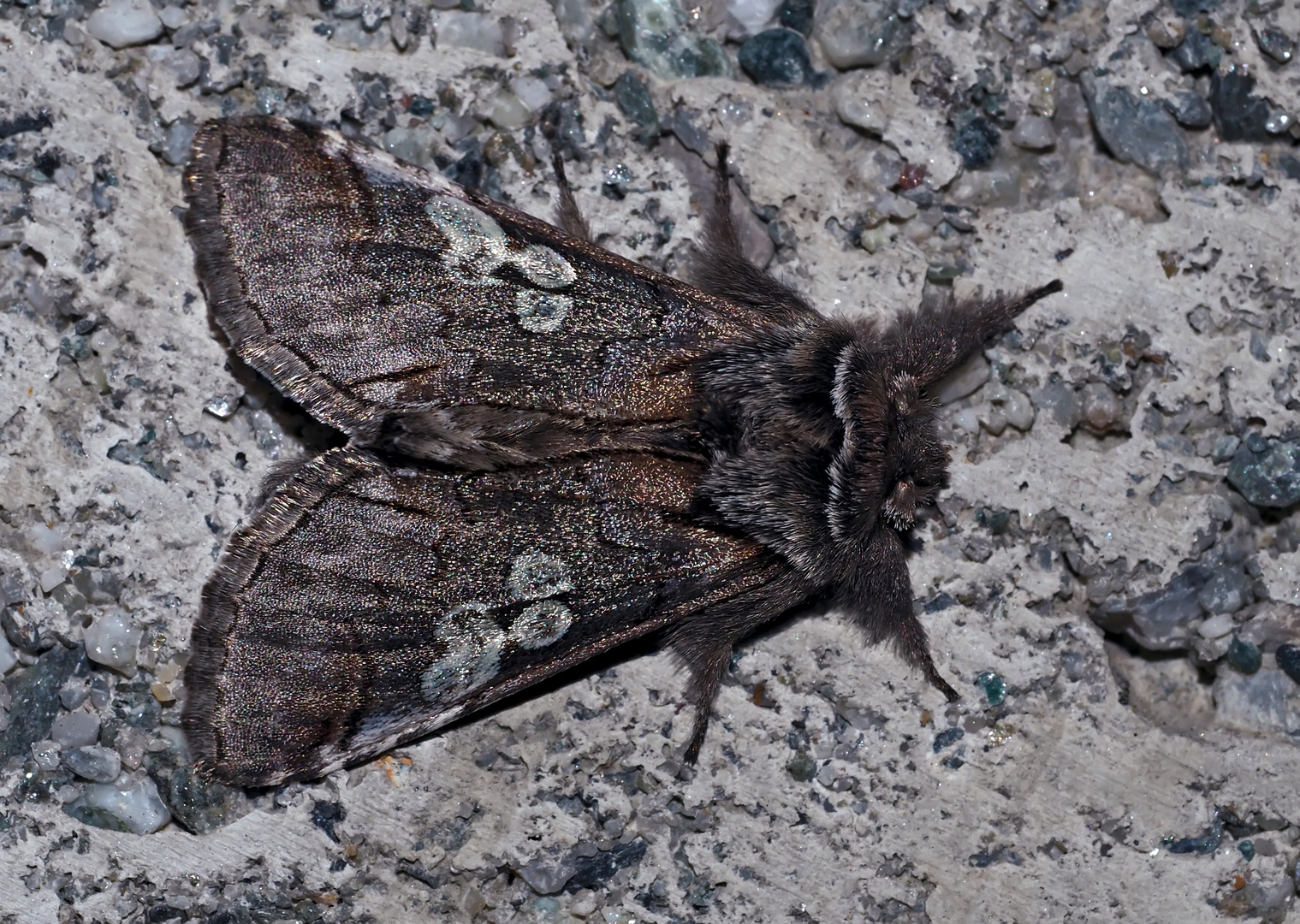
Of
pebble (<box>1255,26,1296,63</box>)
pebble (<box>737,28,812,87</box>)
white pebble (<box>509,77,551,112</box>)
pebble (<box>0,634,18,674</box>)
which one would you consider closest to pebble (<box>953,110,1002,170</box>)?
pebble (<box>737,28,812,87</box>)

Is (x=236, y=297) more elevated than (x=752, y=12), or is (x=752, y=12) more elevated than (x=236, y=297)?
(x=752, y=12)

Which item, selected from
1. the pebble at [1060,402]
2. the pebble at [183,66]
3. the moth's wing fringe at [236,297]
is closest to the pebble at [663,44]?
the moth's wing fringe at [236,297]

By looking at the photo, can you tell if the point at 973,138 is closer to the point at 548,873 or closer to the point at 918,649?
the point at 918,649

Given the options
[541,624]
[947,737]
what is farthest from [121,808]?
[947,737]

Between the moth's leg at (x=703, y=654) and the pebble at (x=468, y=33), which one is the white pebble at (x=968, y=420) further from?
the pebble at (x=468, y=33)

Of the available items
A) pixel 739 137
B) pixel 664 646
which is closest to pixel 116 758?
pixel 664 646

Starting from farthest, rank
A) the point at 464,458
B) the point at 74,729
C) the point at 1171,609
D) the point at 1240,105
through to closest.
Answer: the point at 1240,105 → the point at 1171,609 → the point at 74,729 → the point at 464,458
